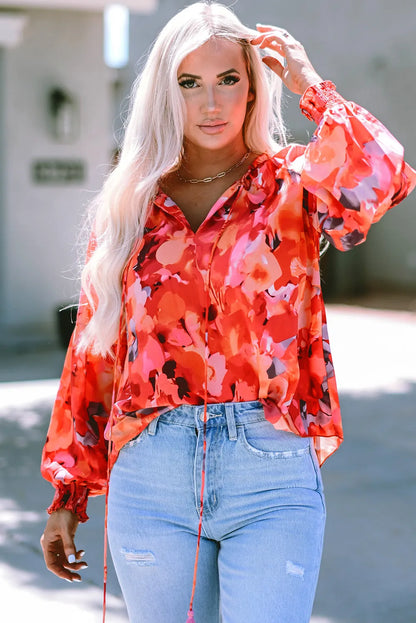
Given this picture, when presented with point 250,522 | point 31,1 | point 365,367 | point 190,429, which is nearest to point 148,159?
point 190,429

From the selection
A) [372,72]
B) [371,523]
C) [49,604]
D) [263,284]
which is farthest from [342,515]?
[372,72]

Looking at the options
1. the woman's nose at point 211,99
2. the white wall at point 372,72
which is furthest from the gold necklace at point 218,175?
the white wall at point 372,72

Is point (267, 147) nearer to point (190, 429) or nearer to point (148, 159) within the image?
point (148, 159)

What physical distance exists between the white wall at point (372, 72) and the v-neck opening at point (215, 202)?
1617 centimetres

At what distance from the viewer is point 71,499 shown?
2.31 m

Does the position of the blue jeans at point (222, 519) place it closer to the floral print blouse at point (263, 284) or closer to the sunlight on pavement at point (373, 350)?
the floral print blouse at point (263, 284)

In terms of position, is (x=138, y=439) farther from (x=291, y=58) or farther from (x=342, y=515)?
(x=342, y=515)

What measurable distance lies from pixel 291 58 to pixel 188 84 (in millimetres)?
246

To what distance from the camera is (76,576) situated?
233 centimetres

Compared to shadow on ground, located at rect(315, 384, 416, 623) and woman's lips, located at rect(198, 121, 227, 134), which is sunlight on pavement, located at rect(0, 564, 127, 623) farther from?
woman's lips, located at rect(198, 121, 227, 134)

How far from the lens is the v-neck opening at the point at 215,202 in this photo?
2.14 m

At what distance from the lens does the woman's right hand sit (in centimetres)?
227

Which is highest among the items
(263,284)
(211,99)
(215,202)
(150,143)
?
(211,99)

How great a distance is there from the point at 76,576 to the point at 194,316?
28.9 inches
